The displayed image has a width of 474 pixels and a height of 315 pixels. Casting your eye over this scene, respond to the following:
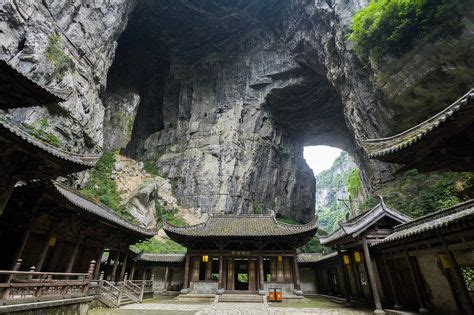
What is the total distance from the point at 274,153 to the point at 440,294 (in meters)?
35.1

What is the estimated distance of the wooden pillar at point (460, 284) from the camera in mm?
8008

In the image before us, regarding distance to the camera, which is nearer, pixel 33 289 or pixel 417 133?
pixel 417 133

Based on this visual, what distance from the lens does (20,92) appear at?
7312mm

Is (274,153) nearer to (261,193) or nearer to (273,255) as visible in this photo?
(261,193)

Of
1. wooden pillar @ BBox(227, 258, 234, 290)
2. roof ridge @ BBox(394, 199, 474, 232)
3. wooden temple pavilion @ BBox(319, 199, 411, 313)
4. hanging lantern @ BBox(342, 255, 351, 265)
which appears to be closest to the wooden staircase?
wooden pillar @ BBox(227, 258, 234, 290)

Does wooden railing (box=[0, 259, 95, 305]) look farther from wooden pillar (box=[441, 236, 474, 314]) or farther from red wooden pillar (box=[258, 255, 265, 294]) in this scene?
wooden pillar (box=[441, 236, 474, 314])

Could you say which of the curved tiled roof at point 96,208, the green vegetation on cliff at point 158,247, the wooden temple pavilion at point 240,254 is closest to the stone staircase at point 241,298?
the wooden temple pavilion at point 240,254

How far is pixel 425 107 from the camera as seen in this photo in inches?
817

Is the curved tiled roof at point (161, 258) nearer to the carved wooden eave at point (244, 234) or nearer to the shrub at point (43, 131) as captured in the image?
the carved wooden eave at point (244, 234)

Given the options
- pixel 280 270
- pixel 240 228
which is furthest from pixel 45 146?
pixel 280 270

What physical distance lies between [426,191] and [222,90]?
115 feet

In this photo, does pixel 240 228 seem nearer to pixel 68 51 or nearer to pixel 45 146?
pixel 45 146

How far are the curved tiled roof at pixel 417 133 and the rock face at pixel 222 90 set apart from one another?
18.5 meters

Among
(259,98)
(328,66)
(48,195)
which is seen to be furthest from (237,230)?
(259,98)
